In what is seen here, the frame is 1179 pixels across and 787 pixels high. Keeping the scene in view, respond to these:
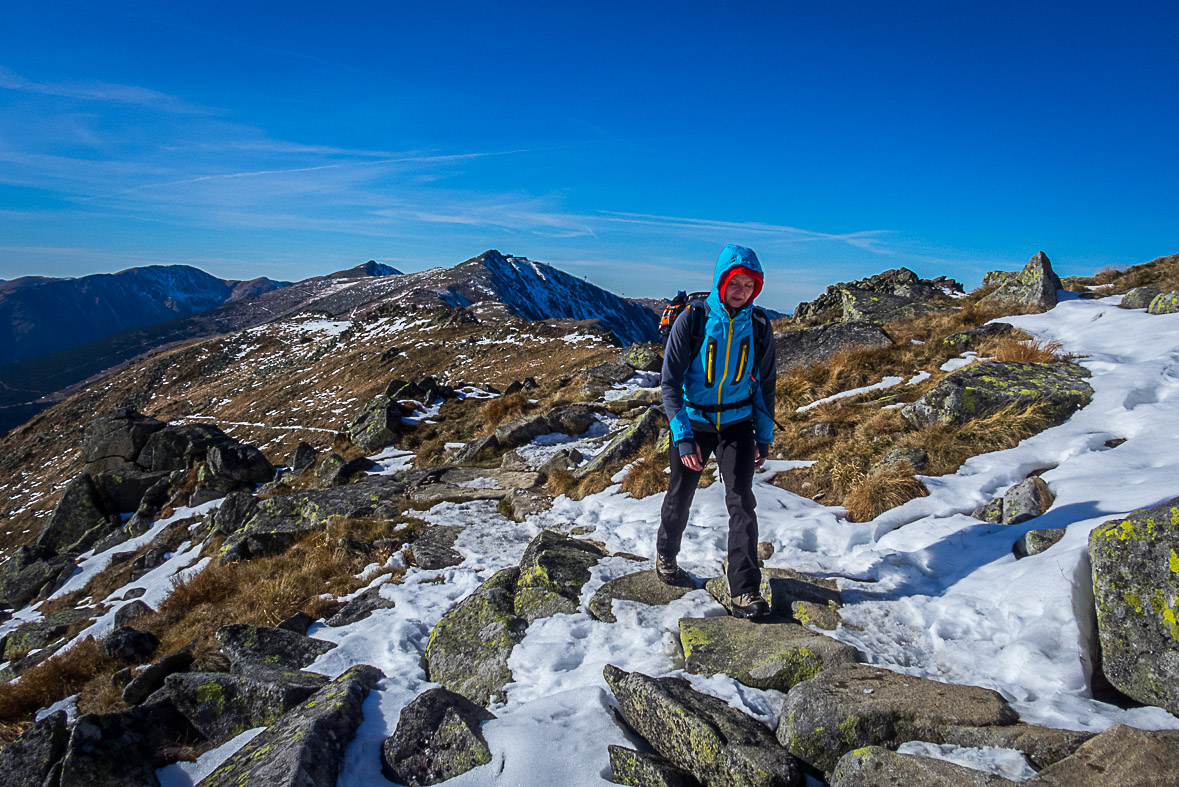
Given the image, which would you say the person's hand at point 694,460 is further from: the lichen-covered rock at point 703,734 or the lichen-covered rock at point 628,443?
the lichen-covered rock at point 628,443

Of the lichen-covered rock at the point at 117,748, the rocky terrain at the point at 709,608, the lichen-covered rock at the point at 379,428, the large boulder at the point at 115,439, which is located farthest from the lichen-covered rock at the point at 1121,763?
the large boulder at the point at 115,439

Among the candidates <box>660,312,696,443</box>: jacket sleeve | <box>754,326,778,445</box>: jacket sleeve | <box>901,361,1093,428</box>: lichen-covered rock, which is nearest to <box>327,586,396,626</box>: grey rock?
<box>660,312,696,443</box>: jacket sleeve

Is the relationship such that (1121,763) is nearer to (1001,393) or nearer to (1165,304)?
(1001,393)

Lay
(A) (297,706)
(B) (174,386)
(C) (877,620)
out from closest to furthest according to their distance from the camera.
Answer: (A) (297,706) → (C) (877,620) → (B) (174,386)

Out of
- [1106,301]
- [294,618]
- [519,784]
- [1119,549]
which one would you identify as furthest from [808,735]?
[1106,301]

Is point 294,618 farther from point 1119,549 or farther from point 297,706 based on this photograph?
point 1119,549

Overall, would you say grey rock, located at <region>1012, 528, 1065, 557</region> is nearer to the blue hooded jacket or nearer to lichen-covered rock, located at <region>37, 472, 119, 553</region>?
the blue hooded jacket

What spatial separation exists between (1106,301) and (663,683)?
16.3 metres

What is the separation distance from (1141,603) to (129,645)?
10741 mm

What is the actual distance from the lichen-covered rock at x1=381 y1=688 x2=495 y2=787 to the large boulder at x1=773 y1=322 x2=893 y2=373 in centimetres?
1205

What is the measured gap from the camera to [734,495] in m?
5.42

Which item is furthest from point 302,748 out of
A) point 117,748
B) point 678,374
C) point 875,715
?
point 678,374

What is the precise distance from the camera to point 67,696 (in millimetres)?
6637

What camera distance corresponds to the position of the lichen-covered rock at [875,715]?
333cm
